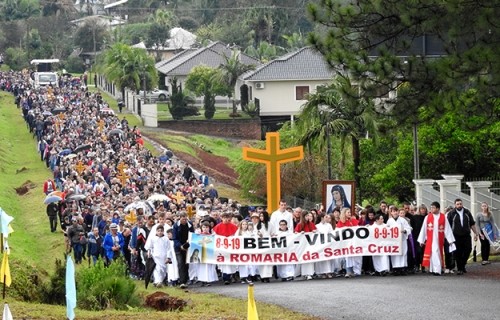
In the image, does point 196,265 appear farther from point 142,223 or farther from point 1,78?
point 1,78

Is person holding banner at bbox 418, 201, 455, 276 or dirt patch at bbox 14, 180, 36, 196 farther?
dirt patch at bbox 14, 180, 36, 196

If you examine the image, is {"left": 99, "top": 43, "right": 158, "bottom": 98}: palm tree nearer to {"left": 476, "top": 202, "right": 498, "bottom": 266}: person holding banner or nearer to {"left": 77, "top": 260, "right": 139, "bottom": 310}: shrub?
{"left": 476, "top": 202, "right": 498, "bottom": 266}: person holding banner

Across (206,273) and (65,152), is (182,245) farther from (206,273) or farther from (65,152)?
(65,152)

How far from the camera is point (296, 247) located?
25.3m

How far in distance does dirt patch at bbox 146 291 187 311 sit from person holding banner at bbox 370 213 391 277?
194 inches

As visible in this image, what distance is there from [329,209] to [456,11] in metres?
6.68

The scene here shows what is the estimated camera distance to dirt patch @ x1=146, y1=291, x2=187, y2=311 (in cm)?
2148

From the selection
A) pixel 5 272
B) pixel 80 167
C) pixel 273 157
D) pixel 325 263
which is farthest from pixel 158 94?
pixel 5 272

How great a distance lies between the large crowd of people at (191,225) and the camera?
2514cm

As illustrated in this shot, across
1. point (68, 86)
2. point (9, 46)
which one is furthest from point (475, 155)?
point (9, 46)

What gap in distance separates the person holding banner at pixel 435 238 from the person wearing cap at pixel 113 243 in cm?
657

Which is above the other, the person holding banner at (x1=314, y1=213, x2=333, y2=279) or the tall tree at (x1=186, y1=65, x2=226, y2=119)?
the tall tree at (x1=186, y1=65, x2=226, y2=119)

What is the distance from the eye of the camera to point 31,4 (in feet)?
476

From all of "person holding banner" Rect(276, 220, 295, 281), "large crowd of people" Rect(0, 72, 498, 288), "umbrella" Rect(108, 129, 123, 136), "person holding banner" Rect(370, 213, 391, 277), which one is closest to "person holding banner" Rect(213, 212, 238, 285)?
"large crowd of people" Rect(0, 72, 498, 288)
